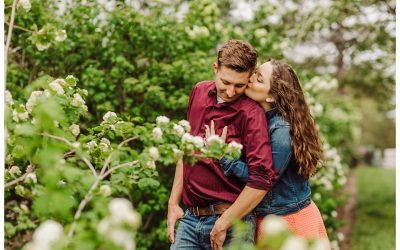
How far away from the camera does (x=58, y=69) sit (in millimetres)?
5586

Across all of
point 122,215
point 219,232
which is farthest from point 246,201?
point 122,215

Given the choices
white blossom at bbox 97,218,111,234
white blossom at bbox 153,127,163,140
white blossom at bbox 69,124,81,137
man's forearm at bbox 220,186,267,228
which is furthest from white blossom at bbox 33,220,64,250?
man's forearm at bbox 220,186,267,228

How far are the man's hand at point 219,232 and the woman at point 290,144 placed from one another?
0.27 metres

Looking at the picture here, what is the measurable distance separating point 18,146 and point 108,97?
2956mm

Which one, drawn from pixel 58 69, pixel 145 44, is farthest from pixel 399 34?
pixel 58 69

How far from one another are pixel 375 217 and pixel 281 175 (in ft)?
33.0

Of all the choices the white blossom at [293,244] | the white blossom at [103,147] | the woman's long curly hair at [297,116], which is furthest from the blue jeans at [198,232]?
the white blossom at [293,244]

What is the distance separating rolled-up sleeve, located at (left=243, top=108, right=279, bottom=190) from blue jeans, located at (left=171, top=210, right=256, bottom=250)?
0.29 m

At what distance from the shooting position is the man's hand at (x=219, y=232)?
3.14 m

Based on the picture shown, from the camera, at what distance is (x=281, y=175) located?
3.30 m

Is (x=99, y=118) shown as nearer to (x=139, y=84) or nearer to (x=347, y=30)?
(x=139, y=84)

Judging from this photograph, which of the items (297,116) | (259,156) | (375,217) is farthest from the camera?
(375,217)

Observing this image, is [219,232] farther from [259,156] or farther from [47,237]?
[47,237]

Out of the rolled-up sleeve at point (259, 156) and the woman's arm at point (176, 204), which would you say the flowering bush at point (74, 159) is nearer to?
the rolled-up sleeve at point (259, 156)
